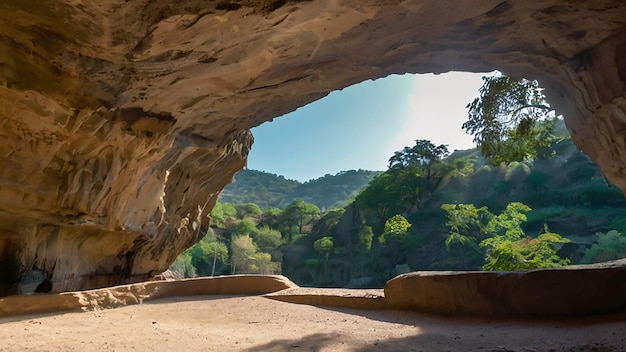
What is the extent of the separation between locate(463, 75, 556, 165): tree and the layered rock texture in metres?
2.66

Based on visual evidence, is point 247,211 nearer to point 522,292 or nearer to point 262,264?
point 262,264

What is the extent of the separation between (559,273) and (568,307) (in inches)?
16.0

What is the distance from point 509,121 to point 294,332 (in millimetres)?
8701

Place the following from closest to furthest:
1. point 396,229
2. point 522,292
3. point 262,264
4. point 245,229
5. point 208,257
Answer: point 522,292 < point 396,229 < point 262,264 < point 208,257 < point 245,229

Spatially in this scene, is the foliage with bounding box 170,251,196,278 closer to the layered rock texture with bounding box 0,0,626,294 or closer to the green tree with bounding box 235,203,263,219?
the green tree with bounding box 235,203,263,219

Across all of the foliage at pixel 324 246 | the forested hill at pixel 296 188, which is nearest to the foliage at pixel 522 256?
the foliage at pixel 324 246

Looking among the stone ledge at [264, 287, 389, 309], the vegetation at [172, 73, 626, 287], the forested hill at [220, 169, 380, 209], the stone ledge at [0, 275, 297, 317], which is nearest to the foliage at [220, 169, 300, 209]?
the forested hill at [220, 169, 380, 209]

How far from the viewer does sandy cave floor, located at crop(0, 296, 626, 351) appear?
341 cm

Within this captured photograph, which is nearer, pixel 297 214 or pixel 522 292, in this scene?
pixel 522 292

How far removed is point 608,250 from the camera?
20.4 meters

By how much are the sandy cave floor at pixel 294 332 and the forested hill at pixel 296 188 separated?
230 feet

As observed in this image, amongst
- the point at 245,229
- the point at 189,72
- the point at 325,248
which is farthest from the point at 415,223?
the point at 189,72

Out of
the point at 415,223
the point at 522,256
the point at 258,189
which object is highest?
the point at 258,189

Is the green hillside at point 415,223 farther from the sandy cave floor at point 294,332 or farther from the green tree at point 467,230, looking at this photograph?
the sandy cave floor at point 294,332
